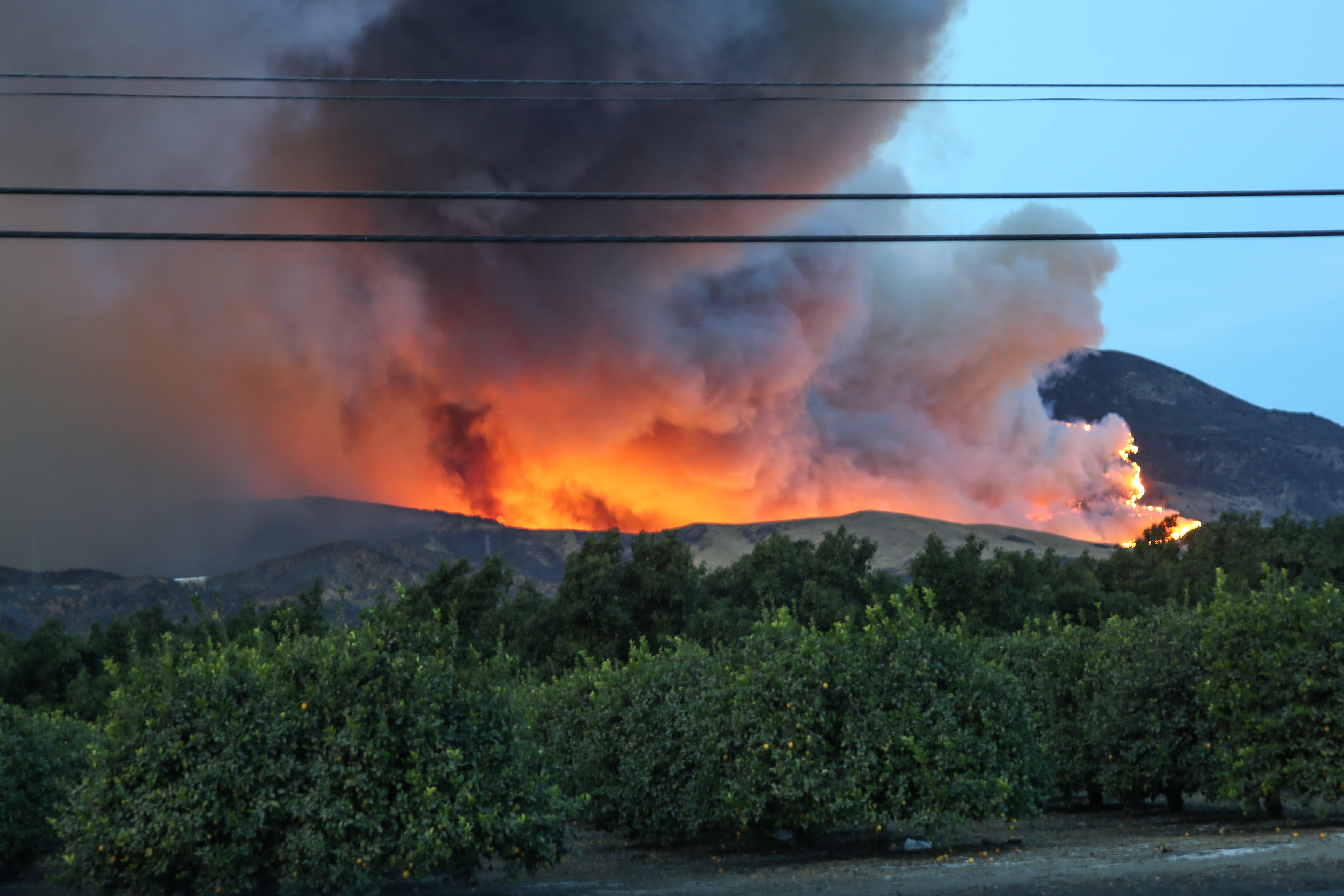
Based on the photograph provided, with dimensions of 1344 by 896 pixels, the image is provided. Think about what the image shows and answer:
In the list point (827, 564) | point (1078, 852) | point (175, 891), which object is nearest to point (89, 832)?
point (175, 891)

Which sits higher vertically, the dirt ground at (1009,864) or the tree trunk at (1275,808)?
the tree trunk at (1275,808)

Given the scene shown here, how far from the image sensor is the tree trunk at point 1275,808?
647 inches

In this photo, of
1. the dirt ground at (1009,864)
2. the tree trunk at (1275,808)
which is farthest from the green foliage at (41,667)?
the tree trunk at (1275,808)

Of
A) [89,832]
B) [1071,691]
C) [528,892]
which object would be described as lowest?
[528,892]

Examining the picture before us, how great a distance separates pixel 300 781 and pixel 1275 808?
15.0m

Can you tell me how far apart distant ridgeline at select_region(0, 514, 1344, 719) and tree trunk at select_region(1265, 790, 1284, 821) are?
30.4 m

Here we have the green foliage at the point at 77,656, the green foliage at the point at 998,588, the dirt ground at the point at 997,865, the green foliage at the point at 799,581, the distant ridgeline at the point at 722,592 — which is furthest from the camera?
the green foliage at the point at 799,581

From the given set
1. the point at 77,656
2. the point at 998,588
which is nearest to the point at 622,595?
the point at 998,588

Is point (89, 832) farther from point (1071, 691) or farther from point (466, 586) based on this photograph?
point (466, 586)

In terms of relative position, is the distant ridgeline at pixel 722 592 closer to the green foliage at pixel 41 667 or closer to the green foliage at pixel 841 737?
the green foliage at pixel 41 667

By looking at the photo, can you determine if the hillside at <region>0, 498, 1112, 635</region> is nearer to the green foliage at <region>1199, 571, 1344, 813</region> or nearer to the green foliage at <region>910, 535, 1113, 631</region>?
the green foliage at <region>910, 535, 1113, 631</region>

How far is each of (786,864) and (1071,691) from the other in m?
7.71

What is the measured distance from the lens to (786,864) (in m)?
15.8

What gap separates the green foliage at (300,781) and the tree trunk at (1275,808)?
11.1m
